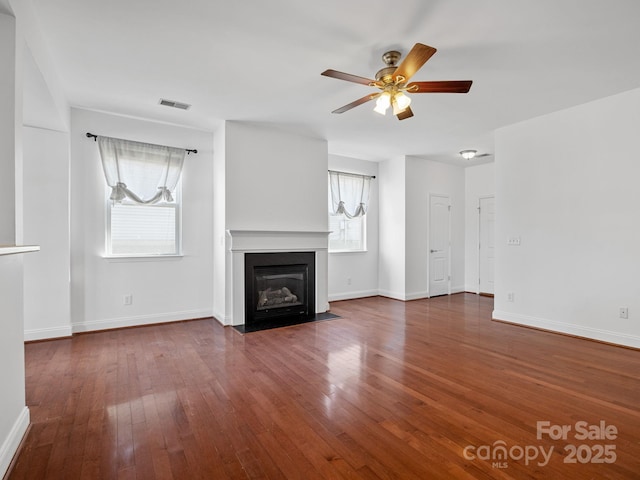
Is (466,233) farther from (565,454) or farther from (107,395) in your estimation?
(107,395)

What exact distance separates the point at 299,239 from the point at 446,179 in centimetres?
385

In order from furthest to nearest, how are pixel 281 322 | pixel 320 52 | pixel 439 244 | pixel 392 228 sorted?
pixel 439 244, pixel 392 228, pixel 281 322, pixel 320 52

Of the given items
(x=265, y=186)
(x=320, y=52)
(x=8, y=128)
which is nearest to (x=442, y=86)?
(x=320, y=52)

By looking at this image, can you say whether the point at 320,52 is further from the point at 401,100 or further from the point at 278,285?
the point at 278,285

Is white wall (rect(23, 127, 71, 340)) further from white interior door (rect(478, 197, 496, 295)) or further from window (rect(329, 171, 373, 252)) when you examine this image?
white interior door (rect(478, 197, 496, 295))

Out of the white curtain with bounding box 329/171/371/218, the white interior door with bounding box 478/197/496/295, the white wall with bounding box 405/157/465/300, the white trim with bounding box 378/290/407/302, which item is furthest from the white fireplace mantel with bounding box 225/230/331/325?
the white interior door with bounding box 478/197/496/295

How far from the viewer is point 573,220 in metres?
3.98

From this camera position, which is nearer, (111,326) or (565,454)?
(565,454)

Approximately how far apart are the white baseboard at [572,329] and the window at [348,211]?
2.81m

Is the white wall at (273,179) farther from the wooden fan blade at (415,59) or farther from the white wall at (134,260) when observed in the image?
the wooden fan blade at (415,59)

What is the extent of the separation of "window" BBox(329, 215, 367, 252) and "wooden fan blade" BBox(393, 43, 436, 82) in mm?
3778

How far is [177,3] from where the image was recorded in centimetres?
222

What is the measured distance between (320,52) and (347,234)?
3985 mm

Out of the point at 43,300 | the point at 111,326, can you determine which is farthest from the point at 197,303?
the point at 43,300
